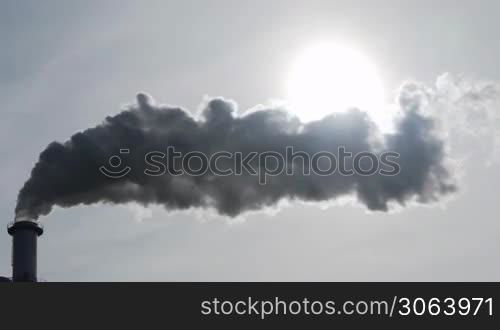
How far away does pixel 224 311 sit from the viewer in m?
58.3

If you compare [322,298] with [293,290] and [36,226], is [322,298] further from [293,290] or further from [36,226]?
[36,226]

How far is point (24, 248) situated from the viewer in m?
64.1

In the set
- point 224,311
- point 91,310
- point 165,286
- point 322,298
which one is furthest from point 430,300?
point 91,310

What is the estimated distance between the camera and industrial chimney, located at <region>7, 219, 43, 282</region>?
62.9m

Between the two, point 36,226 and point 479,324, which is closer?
point 479,324

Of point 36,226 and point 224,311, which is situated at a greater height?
point 36,226

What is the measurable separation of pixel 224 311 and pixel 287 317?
3670 mm

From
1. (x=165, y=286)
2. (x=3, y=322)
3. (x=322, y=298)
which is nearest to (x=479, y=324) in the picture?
(x=322, y=298)

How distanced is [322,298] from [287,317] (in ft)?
7.87

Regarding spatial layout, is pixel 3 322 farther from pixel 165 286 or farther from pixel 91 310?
pixel 165 286

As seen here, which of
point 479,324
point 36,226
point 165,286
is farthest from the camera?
point 36,226

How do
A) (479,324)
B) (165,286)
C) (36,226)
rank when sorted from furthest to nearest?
(36,226) < (165,286) < (479,324)

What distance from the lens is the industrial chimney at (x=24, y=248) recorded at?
62906mm

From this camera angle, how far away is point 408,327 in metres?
57.0
